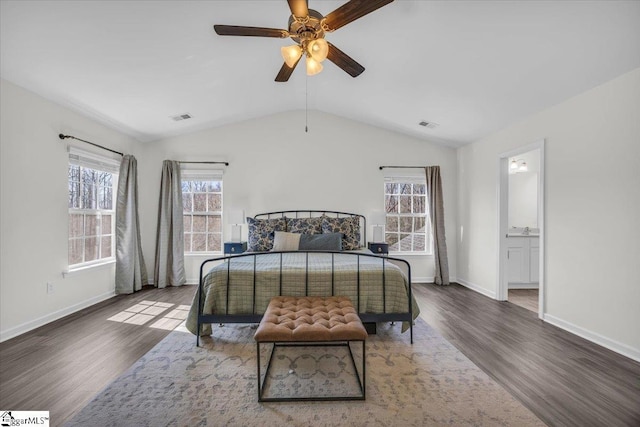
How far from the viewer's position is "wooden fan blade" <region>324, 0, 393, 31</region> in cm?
173

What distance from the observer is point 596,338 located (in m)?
2.68

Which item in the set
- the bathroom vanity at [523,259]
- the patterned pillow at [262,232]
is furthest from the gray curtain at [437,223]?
the patterned pillow at [262,232]

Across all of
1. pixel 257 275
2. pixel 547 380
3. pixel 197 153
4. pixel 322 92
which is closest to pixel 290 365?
pixel 257 275

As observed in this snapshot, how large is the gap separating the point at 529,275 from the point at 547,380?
2.98m

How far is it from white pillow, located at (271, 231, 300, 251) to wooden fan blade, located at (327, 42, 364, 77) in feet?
7.25

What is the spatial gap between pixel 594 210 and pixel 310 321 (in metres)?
2.86

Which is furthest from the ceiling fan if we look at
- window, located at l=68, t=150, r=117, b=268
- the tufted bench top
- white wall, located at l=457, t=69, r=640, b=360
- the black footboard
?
window, located at l=68, t=150, r=117, b=268

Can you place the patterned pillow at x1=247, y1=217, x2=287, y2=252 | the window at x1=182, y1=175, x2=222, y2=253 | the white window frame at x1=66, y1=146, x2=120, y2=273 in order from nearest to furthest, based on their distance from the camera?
the white window frame at x1=66, y1=146, x2=120, y2=273, the patterned pillow at x1=247, y1=217, x2=287, y2=252, the window at x1=182, y1=175, x2=222, y2=253

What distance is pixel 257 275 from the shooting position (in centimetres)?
265

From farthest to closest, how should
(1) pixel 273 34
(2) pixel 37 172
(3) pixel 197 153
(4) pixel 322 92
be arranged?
(3) pixel 197 153 < (4) pixel 322 92 < (2) pixel 37 172 < (1) pixel 273 34

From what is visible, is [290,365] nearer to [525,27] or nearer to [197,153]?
[525,27]

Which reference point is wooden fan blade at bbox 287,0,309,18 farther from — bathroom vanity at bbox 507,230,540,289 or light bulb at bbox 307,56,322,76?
bathroom vanity at bbox 507,230,540,289

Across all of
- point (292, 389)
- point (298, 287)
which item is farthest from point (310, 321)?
point (298, 287)

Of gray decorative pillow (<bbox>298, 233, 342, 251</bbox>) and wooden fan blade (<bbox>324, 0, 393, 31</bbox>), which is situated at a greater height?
wooden fan blade (<bbox>324, 0, 393, 31</bbox>)
